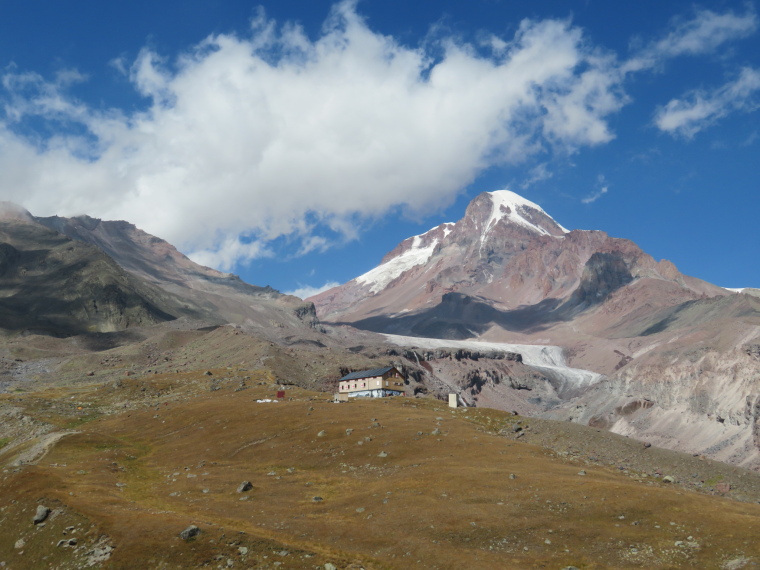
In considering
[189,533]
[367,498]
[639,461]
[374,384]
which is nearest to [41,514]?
[189,533]

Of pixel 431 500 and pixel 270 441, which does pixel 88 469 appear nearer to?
pixel 270 441

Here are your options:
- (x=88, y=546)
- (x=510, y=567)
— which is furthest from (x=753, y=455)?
(x=88, y=546)

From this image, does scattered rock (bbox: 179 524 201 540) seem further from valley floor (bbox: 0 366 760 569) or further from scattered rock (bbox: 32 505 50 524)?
scattered rock (bbox: 32 505 50 524)

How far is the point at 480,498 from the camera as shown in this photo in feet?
146

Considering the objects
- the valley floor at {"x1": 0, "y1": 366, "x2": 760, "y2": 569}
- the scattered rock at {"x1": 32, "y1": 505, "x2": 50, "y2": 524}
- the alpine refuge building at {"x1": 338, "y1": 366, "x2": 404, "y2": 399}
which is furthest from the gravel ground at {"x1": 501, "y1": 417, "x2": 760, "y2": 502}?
the alpine refuge building at {"x1": 338, "y1": 366, "x2": 404, "y2": 399}

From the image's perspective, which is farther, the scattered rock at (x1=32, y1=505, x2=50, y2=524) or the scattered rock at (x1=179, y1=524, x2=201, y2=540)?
the scattered rock at (x1=32, y1=505, x2=50, y2=524)

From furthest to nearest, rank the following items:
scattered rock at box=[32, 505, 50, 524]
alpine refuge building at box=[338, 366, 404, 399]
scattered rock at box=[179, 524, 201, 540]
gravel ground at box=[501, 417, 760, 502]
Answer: alpine refuge building at box=[338, 366, 404, 399] → gravel ground at box=[501, 417, 760, 502] → scattered rock at box=[32, 505, 50, 524] → scattered rock at box=[179, 524, 201, 540]

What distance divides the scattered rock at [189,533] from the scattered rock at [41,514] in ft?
38.6

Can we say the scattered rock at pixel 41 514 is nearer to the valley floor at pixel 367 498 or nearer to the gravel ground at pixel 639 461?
the valley floor at pixel 367 498

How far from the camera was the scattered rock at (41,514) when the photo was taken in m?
40.4

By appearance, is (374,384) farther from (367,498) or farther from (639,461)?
(367,498)

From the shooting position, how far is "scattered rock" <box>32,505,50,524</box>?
40.4 meters

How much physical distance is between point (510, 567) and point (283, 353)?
439ft

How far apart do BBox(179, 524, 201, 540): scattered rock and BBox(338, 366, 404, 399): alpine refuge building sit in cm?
8954
